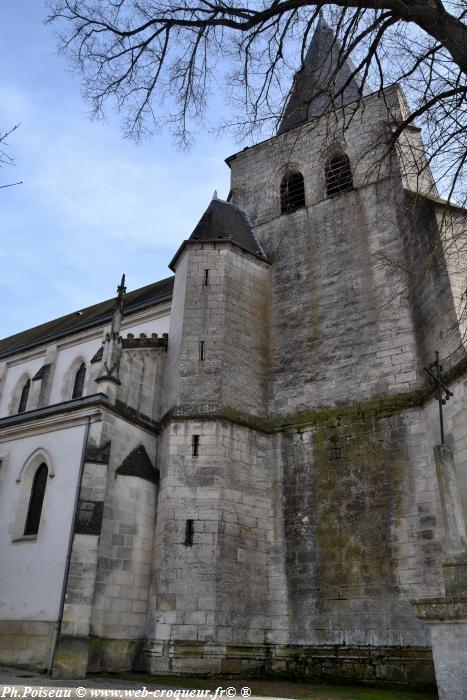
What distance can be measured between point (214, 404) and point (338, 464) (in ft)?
8.58

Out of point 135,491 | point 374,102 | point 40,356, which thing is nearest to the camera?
point 135,491

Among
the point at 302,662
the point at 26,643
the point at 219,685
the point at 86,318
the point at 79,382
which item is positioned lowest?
the point at 219,685

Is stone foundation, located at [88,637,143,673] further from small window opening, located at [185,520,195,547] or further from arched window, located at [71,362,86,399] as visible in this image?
arched window, located at [71,362,86,399]

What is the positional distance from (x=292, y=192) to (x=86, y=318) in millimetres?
9463

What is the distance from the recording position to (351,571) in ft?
31.7

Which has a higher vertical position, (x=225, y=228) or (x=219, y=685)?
(x=225, y=228)

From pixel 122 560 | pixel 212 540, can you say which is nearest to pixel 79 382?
pixel 122 560

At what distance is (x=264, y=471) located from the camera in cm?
1120

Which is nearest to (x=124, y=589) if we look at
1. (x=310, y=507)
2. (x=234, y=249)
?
(x=310, y=507)

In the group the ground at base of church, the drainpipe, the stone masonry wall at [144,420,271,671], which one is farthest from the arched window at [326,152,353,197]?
the ground at base of church

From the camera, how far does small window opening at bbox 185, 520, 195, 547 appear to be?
981 cm

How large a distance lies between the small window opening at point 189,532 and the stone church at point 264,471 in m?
0.03

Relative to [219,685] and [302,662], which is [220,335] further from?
[219,685]

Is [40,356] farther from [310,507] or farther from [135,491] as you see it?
[310,507]
